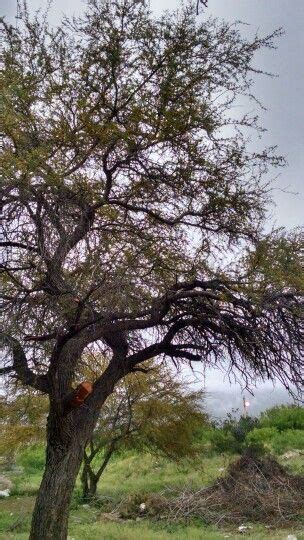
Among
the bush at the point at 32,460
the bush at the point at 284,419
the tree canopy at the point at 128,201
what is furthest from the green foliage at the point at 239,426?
the tree canopy at the point at 128,201

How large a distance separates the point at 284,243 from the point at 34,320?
3201 mm

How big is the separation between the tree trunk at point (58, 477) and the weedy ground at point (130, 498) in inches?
120

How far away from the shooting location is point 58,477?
700 centimetres

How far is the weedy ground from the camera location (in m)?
10.6

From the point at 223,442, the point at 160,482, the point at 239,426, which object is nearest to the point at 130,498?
the point at 160,482

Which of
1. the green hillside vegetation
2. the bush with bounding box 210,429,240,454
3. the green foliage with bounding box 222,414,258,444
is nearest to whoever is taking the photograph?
the green hillside vegetation

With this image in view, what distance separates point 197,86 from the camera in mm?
7434

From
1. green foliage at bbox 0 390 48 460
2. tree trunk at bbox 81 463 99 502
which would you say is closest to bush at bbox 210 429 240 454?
tree trunk at bbox 81 463 99 502

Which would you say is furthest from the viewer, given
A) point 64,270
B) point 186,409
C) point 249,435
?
point 249,435

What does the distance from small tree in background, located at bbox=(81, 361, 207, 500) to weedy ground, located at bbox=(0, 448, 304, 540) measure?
0.92 metres

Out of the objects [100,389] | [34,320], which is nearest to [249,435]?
[100,389]

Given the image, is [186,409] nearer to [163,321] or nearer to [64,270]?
[163,321]

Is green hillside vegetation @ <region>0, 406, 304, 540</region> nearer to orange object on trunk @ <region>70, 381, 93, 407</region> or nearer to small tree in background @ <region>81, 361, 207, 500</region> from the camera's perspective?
small tree in background @ <region>81, 361, 207, 500</region>

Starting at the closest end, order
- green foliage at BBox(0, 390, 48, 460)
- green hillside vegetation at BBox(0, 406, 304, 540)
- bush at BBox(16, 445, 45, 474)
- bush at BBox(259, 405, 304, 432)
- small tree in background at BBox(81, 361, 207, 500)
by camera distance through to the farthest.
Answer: green hillside vegetation at BBox(0, 406, 304, 540)
green foliage at BBox(0, 390, 48, 460)
small tree in background at BBox(81, 361, 207, 500)
bush at BBox(259, 405, 304, 432)
bush at BBox(16, 445, 45, 474)
